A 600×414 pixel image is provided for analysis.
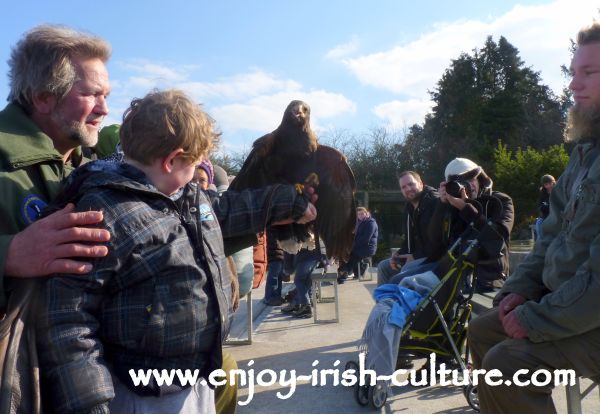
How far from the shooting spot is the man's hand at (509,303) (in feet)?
8.31

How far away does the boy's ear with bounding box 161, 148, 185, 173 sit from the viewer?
5.38ft

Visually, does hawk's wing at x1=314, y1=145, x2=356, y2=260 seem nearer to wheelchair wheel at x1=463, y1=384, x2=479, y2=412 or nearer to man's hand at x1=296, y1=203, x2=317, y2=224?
man's hand at x1=296, y1=203, x2=317, y2=224

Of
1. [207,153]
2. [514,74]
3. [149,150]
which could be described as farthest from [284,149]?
[514,74]

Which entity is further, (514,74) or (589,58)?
(514,74)

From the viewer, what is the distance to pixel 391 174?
64.2 ft

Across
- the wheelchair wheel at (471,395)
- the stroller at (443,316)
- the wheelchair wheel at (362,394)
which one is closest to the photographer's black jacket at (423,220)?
the stroller at (443,316)

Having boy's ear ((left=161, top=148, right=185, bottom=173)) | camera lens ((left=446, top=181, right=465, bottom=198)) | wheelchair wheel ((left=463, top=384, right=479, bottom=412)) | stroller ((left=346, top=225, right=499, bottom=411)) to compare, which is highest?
boy's ear ((left=161, top=148, right=185, bottom=173))

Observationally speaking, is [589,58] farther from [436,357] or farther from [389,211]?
[389,211]

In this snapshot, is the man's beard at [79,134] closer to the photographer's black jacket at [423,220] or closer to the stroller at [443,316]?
the stroller at [443,316]

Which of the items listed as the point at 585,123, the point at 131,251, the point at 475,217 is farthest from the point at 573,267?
the point at 131,251

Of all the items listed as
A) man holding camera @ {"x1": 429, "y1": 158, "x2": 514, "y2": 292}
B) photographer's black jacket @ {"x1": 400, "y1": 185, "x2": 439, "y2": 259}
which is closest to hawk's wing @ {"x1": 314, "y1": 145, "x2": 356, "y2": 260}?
man holding camera @ {"x1": 429, "y1": 158, "x2": 514, "y2": 292}

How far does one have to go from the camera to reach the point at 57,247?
142cm

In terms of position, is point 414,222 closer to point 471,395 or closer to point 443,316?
point 443,316

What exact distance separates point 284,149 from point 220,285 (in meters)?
0.97
